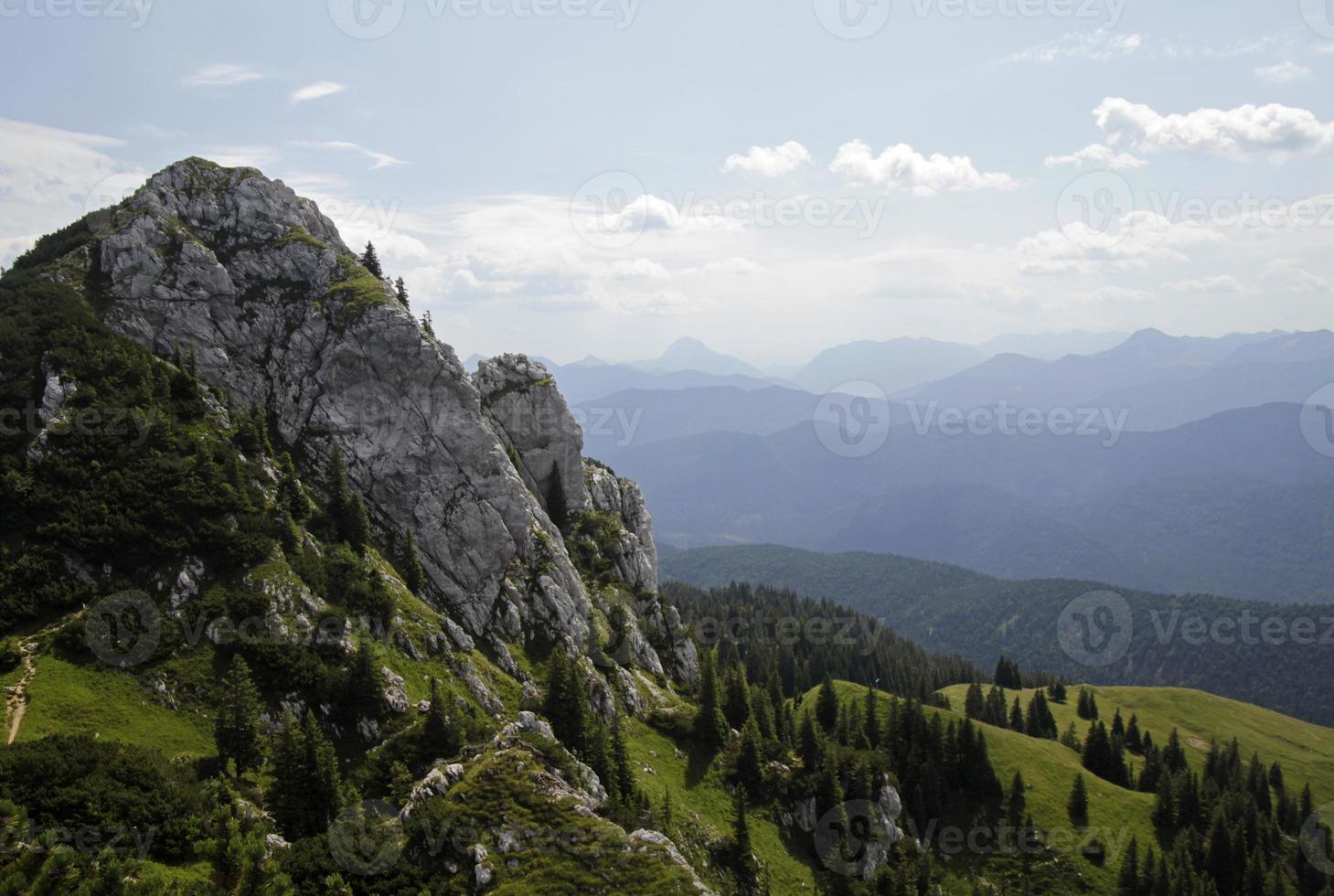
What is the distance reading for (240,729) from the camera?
1972 inches

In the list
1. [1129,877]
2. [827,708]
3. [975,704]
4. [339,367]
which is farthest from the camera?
[975,704]

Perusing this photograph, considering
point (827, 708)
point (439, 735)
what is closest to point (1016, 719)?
point (827, 708)

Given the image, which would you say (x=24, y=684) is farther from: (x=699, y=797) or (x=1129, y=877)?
(x=1129, y=877)

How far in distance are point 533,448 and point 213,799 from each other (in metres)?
72.7

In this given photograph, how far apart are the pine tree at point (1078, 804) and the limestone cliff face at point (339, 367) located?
254 ft

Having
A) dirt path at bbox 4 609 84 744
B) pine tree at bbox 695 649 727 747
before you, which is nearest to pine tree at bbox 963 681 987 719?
pine tree at bbox 695 649 727 747

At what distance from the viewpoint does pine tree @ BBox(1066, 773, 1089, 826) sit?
10820 cm

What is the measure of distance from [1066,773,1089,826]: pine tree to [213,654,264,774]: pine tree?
359 feet

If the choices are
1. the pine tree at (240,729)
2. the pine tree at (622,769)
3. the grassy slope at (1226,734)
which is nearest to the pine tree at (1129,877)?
the pine tree at (622,769)

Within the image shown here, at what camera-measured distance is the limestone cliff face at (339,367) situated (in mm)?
85438

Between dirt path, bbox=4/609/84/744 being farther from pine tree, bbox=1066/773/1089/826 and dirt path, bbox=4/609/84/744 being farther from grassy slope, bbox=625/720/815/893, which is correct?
pine tree, bbox=1066/773/1089/826

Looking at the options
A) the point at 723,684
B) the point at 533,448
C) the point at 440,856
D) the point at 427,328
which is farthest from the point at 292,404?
the point at 723,684

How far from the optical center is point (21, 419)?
214 feet

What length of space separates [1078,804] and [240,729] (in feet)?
370
